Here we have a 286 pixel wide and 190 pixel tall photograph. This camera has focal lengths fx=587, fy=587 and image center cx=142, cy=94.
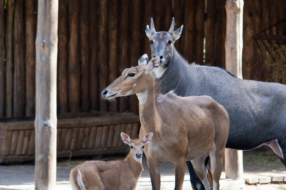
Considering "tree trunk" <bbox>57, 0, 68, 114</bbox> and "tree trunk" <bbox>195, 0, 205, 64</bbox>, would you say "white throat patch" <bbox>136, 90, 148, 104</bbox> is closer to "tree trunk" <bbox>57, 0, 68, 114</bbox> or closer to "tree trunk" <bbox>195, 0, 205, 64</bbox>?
"tree trunk" <bbox>57, 0, 68, 114</bbox>

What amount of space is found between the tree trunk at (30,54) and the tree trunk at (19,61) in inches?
3.4

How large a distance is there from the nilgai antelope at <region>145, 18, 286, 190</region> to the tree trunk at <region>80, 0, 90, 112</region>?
3281 millimetres

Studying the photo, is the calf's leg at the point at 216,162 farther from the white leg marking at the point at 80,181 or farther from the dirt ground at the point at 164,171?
the white leg marking at the point at 80,181

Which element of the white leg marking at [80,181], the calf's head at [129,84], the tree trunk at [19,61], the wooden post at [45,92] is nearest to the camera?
the calf's head at [129,84]

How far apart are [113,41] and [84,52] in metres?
0.58

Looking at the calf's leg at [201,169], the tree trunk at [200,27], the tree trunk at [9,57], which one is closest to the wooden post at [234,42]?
the calf's leg at [201,169]

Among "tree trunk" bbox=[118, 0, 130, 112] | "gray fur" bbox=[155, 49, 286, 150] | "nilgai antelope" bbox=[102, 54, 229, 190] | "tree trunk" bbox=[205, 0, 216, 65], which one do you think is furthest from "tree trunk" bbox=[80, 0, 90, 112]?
"nilgai antelope" bbox=[102, 54, 229, 190]

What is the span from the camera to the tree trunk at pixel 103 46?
1084cm

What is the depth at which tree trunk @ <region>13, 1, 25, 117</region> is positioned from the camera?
10.2 m

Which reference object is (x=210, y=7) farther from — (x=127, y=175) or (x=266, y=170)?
(x=127, y=175)

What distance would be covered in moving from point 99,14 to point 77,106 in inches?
69.0

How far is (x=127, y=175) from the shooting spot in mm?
6355

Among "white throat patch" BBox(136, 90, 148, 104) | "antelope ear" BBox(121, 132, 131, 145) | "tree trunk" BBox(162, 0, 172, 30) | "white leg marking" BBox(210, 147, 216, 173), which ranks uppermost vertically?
"tree trunk" BBox(162, 0, 172, 30)

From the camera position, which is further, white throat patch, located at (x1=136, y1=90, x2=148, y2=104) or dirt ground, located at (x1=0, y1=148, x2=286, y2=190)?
dirt ground, located at (x1=0, y1=148, x2=286, y2=190)
